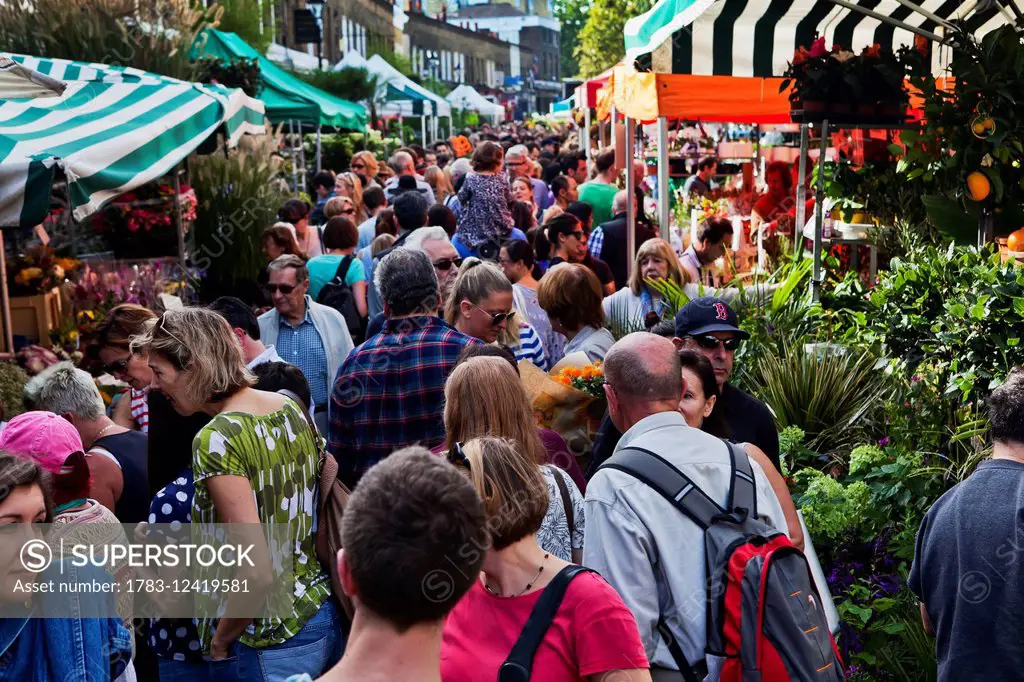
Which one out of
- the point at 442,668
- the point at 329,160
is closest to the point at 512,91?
the point at 329,160

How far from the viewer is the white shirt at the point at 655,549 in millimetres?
2723

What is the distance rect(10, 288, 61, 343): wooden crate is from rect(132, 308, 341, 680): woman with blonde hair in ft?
16.8

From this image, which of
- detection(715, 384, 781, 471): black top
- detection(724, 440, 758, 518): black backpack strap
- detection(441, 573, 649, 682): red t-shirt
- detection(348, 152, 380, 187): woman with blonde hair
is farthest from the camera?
detection(348, 152, 380, 187): woman with blonde hair

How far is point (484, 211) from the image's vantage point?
9297 millimetres

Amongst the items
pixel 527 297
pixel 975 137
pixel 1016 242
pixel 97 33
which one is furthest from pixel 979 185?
pixel 97 33

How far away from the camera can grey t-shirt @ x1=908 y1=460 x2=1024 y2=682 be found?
309cm

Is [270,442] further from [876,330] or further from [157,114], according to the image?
[157,114]

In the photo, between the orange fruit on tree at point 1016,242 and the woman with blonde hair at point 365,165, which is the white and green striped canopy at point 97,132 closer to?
the woman with blonde hair at point 365,165

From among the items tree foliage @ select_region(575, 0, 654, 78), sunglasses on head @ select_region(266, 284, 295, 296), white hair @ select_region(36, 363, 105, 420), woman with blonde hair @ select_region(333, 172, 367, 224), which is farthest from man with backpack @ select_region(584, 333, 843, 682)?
tree foliage @ select_region(575, 0, 654, 78)

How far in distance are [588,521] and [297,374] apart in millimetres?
1650

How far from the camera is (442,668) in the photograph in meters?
2.43

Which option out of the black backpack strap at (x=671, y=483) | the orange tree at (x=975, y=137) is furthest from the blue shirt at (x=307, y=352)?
the orange tree at (x=975, y=137)

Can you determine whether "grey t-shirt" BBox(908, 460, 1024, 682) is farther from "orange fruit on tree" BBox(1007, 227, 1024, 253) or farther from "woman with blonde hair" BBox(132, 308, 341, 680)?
"orange fruit on tree" BBox(1007, 227, 1024, 253)

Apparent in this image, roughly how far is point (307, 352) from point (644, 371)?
2952 millimetres
